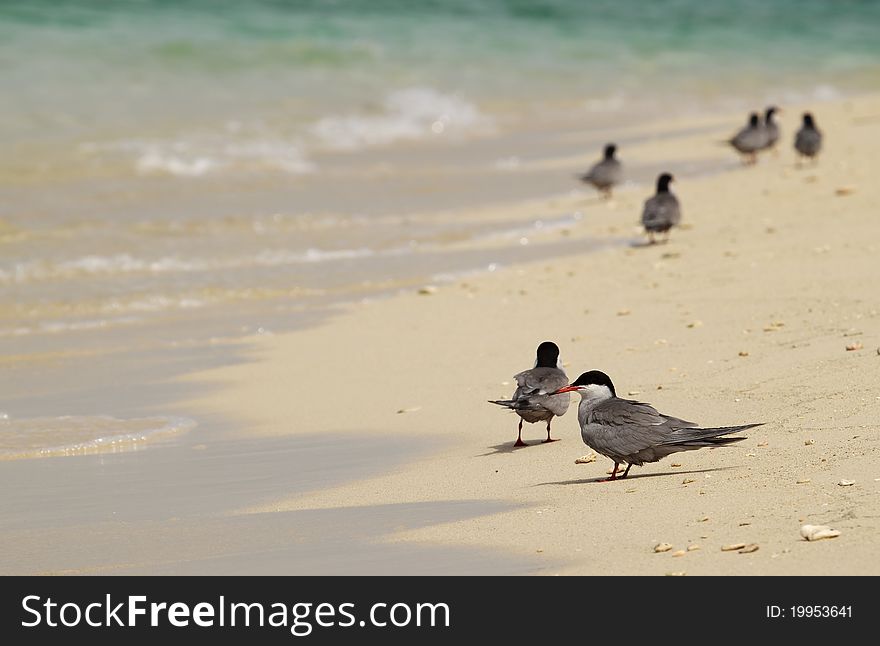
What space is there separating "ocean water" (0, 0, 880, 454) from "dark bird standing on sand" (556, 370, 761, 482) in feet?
9.99

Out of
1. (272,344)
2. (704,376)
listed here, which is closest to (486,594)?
(704,376)

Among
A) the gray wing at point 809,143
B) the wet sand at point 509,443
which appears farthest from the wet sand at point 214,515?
the gray wing at point 809,143

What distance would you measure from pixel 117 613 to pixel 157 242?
9958mm

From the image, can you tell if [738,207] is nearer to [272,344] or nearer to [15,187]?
[272,344]

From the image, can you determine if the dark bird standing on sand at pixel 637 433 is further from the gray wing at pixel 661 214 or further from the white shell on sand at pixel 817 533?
the gray wing at pixel 661 214

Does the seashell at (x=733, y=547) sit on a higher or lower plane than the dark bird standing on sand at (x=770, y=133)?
lower

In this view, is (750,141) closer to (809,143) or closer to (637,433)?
(809,143)

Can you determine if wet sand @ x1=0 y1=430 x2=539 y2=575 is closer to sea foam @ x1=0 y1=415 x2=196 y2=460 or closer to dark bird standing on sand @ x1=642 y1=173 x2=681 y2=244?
sea foam @ x1=0 y1=415 x2=196 y2=460

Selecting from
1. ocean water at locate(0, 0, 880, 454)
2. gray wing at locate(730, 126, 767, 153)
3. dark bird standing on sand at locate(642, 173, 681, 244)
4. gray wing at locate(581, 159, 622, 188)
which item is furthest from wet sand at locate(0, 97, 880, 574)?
gray wing at locate(730, 126, 767, 153)

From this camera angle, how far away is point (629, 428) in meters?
6.65

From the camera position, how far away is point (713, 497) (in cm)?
611

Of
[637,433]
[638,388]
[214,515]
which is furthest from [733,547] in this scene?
[638,388]

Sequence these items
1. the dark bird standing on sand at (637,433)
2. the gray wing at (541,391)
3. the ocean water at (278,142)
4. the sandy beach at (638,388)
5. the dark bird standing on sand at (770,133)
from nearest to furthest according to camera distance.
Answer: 1. the sandy beach at (638,388)
2. the dark bird standing on sand at (637,433)
3. the gray wing at (541,391)
4. the ocean water at (278,142)
5. the dark bird standing on sand at (770,133)

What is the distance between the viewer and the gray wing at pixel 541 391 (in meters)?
7.57
